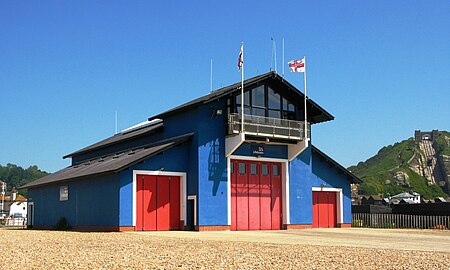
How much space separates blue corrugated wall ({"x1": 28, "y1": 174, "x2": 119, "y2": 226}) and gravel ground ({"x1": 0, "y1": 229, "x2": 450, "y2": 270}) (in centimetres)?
1170

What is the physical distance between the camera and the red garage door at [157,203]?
31219 mm

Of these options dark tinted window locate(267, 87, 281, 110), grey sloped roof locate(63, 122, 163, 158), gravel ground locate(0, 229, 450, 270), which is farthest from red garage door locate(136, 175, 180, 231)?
gravel ground locate(0, 229, 450, 270)

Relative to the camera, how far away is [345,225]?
130ft

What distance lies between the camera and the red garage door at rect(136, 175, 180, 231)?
31219mm

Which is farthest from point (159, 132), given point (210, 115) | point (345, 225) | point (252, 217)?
point (345, 225)

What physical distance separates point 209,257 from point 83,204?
2057 centimetres

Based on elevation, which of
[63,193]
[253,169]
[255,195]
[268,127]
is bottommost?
[255,195]

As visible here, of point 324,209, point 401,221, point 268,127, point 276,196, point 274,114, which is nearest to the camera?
point 268,127

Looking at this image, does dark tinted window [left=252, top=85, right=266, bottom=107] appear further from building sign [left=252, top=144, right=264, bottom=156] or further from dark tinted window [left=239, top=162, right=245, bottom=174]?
dark tinted window [left=239, top=162, right=245, bottom=174]

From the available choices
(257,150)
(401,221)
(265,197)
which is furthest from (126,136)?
(401,221)

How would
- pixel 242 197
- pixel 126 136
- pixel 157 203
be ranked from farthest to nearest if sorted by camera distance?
pixel 126 136 → pixel 242 197 → pixel 157 203

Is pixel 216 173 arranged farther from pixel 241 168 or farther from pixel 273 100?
pixel 273 100

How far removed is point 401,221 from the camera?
39.0 m

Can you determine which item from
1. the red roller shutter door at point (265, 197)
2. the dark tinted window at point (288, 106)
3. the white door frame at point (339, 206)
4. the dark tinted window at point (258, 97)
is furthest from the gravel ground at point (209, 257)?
the white door frame at point (339, 206)
